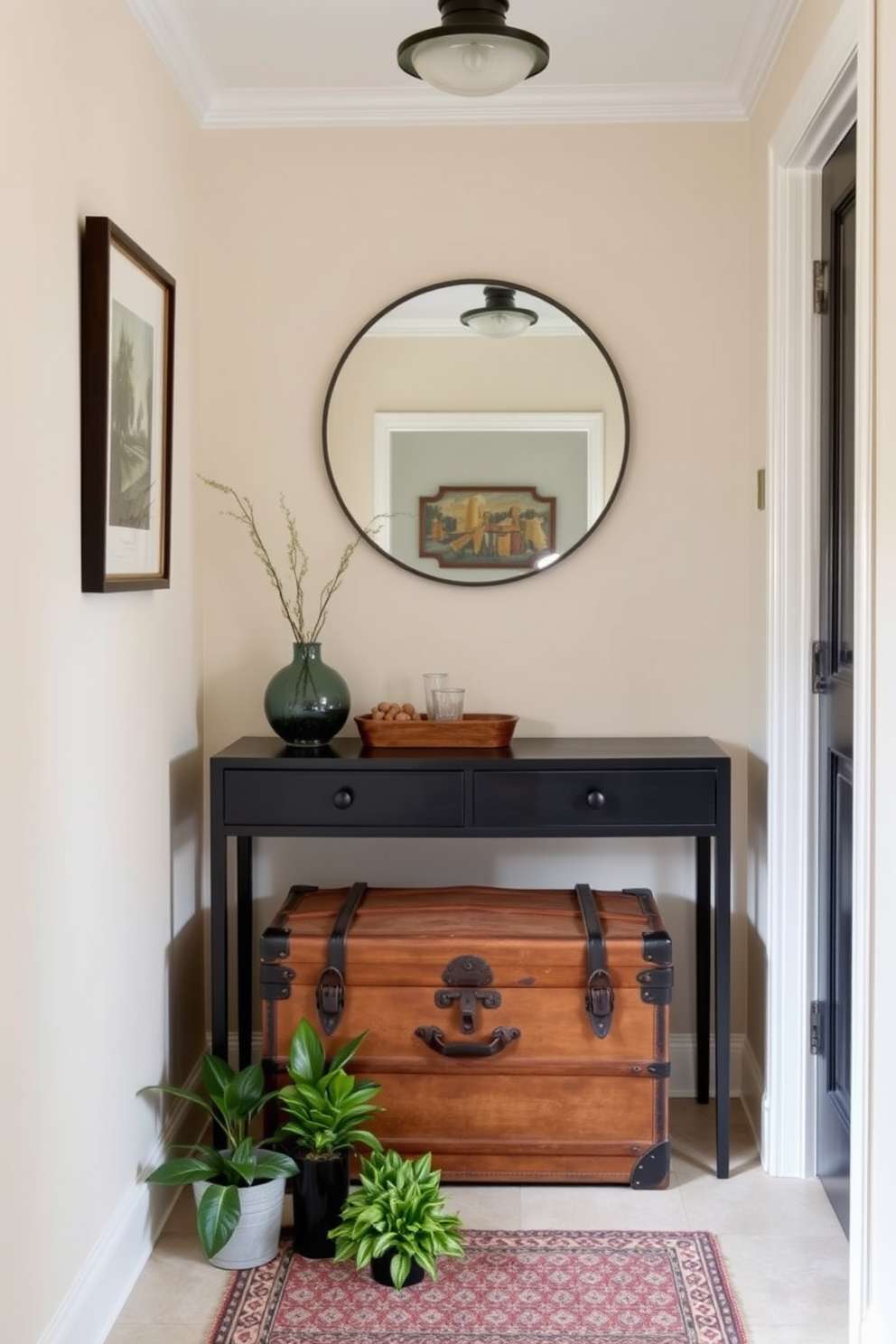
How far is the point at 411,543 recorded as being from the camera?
3258 millimetres

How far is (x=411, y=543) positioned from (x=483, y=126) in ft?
3.36

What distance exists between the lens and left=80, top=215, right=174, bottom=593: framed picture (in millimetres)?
2215

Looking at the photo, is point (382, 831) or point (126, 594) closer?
point (126, 594)

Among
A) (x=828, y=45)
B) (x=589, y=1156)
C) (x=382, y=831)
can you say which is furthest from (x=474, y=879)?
(x=828, y=45)

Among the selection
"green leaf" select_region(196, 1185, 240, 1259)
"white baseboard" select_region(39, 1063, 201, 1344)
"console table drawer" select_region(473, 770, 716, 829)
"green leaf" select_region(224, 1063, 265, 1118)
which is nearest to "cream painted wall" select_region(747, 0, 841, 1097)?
"console table drawer" select_region(473, 770, 716, 829)

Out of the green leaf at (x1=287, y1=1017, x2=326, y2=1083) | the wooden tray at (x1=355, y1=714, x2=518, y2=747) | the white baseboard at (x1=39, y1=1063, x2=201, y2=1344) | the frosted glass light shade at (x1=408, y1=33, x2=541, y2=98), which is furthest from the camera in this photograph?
the wooden tray at (x1=355, y1=714, x2=518, y2=747)

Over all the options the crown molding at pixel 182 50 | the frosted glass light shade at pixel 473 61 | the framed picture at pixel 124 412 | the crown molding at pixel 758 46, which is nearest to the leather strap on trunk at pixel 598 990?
the framed picture at pixel 124 412

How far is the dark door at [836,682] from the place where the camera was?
2.62 m

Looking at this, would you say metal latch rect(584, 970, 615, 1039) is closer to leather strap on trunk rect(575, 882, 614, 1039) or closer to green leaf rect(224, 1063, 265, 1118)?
leather strap on trunk rect(575, 882, 614, 1039)

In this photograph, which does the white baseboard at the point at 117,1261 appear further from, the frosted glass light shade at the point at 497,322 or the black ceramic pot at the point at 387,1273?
the frosted glass light shade at the point at 497,322

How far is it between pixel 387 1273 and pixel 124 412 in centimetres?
164

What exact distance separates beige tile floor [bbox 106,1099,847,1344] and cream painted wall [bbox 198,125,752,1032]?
0.54 m

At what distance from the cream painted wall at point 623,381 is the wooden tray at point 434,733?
0.98 ft

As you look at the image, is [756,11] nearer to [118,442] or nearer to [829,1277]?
[118,442]
